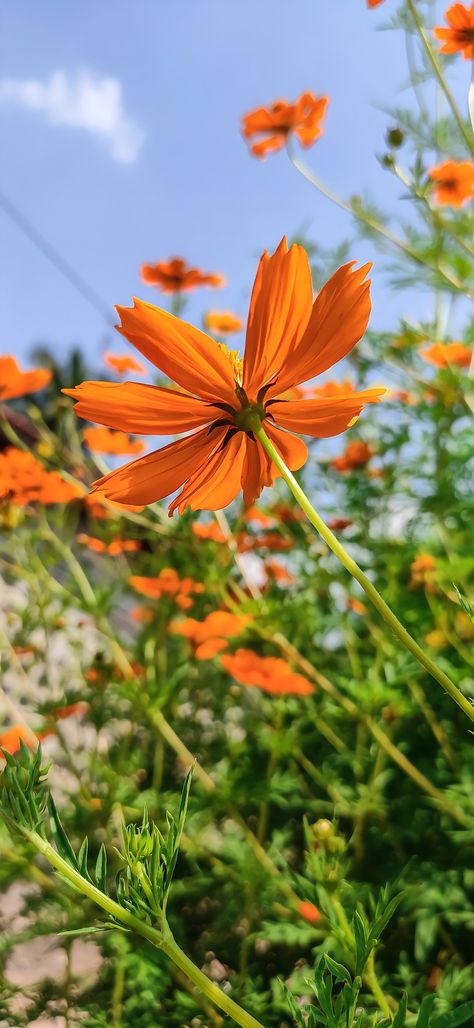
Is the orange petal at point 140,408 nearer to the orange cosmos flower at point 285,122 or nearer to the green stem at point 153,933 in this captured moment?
the green stem at point 153,933

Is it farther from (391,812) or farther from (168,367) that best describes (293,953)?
(168,367)

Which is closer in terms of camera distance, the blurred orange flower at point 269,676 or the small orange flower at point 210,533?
the blurred orange flower at point 269,676

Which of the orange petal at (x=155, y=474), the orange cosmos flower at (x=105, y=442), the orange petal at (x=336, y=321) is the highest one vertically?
the orange cosmos flower at (x=105, y=442)

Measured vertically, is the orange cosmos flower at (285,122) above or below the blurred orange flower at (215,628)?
above

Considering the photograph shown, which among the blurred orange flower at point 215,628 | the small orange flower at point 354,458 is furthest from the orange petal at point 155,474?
the small orange flower at point 354,458

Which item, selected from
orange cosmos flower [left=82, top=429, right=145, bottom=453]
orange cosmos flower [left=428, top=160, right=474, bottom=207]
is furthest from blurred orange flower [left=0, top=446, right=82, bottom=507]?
orange cosmos flower [left=428, top=160, right=474, bottom=207]

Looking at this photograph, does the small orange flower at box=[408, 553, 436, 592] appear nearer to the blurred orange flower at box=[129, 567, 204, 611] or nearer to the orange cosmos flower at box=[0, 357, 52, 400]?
the blurred orange flower at box=[129, 567, 204, 611]

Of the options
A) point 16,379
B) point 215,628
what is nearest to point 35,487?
point 16,379
